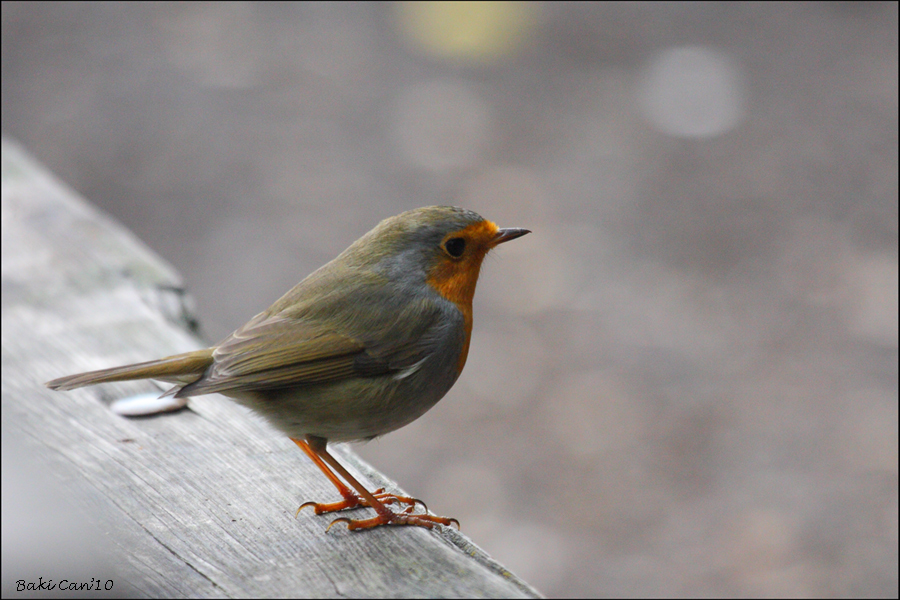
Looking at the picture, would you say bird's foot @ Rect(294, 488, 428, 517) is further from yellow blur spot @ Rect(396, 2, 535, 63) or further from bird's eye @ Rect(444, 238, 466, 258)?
yellow blur spot @ Rect(396, 2, 535, 63)

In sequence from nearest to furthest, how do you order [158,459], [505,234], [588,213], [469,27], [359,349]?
[158,459]
[359,349]
[505,234]
[588,213]
[469,27]

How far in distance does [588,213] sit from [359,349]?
5.79 meters

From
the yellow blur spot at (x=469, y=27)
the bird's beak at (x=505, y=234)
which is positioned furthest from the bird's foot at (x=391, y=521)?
the yellow blur spot at (x=469, y=27)

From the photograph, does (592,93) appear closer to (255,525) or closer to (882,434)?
(882,434)

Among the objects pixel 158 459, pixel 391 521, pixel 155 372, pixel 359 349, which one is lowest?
pixel 391 521

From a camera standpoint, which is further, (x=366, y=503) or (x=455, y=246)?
(x=455, y=246)

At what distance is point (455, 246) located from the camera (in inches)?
116

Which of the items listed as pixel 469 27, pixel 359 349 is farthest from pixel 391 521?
pixel 469 27

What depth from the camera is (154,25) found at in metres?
10.6

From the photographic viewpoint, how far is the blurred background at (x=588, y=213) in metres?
5.67

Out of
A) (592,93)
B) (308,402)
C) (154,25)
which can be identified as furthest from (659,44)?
(308,402)

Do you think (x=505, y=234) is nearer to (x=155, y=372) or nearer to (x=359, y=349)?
(x=359, y=349)

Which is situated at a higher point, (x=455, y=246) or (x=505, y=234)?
(x=505, y=234)

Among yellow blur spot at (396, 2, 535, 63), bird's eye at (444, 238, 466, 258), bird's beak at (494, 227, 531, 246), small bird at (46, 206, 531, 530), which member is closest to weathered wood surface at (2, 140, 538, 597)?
small bird at (46, 206, 531, 530)
